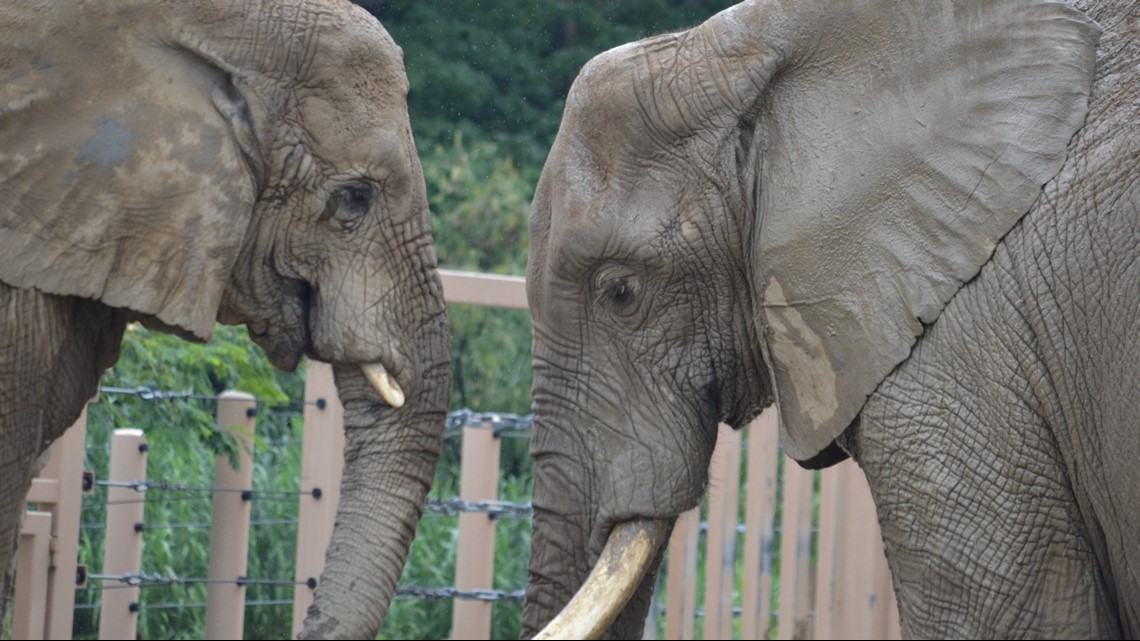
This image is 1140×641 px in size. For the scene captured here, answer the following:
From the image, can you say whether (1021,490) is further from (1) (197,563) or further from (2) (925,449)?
(1) (197,563)

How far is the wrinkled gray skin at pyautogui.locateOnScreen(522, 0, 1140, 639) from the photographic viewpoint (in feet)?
10.2

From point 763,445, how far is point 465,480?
3.42 feet

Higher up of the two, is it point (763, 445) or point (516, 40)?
point (516, 40)

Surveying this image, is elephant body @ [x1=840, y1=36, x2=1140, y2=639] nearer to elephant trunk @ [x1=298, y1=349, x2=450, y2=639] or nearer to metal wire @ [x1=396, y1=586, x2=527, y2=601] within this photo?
elephant trunk @ [x1=298, y1=349, x2=450, y2=639]

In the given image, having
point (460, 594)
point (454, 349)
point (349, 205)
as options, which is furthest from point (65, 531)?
point (454, 349)

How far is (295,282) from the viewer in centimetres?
399

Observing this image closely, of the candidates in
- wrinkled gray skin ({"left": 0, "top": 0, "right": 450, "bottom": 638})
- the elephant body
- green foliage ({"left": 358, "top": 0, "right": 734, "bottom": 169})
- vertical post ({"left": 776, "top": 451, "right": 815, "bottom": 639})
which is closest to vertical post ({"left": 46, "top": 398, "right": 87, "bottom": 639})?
wrinkled gray skin ({"left": 0, "top": 0, "right": 450, "bottom": 638})

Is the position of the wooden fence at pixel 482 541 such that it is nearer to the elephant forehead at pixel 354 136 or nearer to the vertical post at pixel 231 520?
the vertical post at pixel 231 520

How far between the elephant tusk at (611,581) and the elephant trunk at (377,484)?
0.56 meters

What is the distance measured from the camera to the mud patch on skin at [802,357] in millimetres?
3330

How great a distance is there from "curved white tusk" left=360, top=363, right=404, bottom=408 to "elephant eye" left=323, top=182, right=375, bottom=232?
305 millimetres

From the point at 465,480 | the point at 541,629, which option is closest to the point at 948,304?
the point at 541,629

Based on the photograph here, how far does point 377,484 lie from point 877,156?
1424 millimetres

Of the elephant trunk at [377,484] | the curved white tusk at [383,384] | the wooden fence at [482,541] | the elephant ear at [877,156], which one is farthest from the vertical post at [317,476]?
the elephant ear at [877,156]
